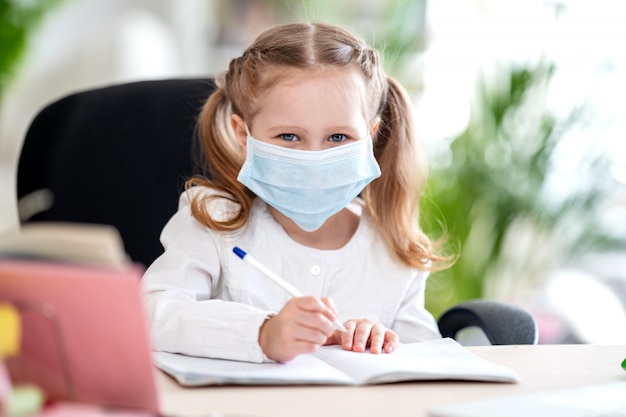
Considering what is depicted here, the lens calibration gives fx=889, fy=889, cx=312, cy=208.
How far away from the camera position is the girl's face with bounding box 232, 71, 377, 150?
4.00 feet

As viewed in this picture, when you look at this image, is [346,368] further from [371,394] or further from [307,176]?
[307,176]

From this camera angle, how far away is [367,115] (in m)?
1.32

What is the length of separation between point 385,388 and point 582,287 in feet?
7.09

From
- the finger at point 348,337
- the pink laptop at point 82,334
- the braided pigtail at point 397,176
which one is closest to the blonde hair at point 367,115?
the braided pigtail at point 397,176

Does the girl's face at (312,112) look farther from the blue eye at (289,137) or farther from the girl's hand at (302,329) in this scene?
the girl's hand at (302,329)

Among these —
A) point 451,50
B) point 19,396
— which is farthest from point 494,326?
point 451,50

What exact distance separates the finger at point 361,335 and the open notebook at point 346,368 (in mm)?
24

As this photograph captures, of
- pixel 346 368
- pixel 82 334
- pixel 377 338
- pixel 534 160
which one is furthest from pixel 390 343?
pixel 534 160

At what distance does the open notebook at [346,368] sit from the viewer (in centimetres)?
87

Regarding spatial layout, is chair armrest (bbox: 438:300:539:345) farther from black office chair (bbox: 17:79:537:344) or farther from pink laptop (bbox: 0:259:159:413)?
pink laptop (bbox: 0:259:159:413)

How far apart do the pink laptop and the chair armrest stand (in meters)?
0.65

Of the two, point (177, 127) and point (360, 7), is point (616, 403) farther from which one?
point (360, 7)

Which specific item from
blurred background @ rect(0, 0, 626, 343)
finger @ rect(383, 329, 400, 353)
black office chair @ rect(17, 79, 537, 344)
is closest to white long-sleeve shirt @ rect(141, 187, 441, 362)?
black office chair @ rect(17, 79, 537, 344)

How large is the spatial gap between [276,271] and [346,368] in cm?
41
